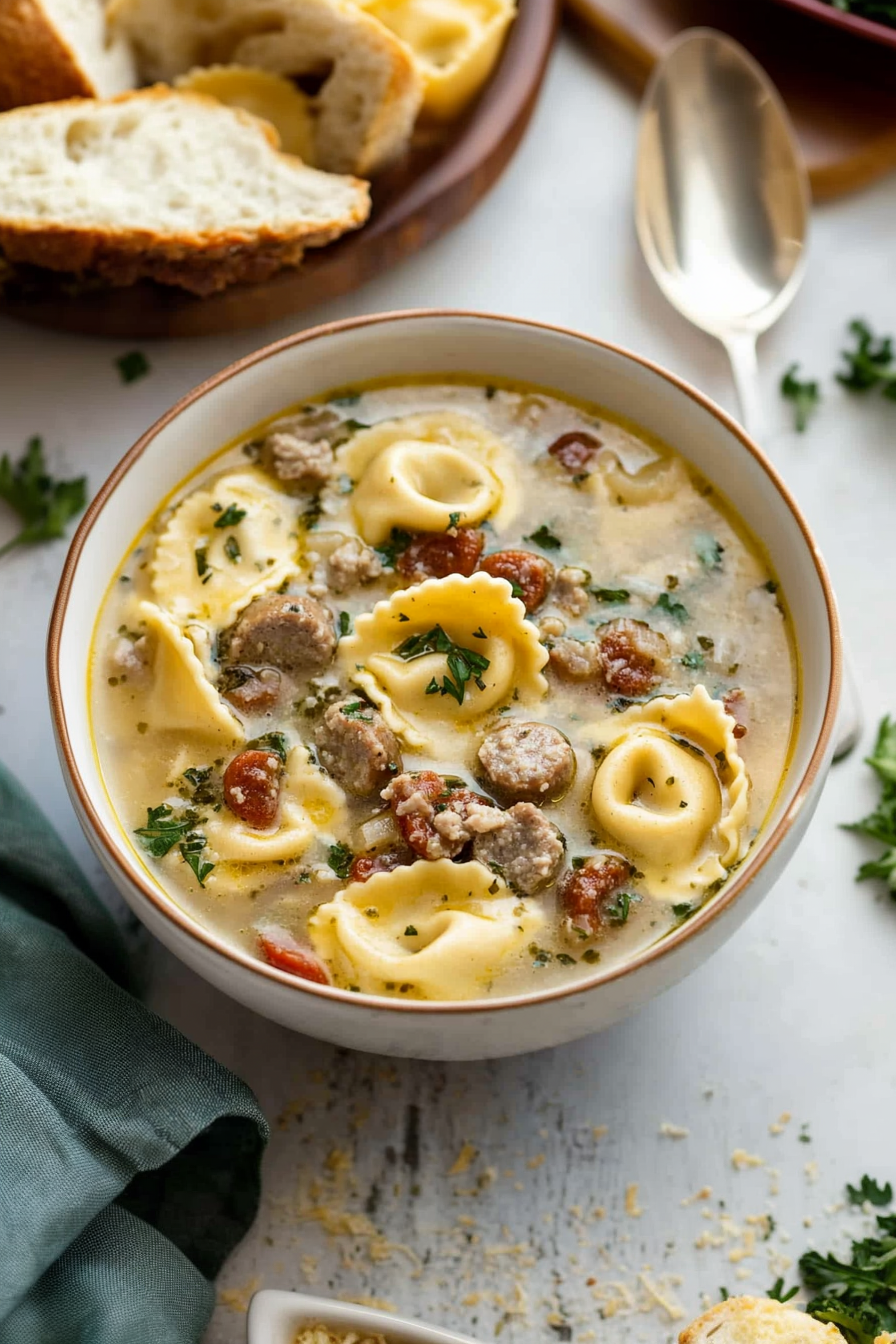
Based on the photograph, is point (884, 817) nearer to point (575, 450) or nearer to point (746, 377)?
point (575, 450)

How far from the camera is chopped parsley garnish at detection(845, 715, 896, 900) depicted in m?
4.70

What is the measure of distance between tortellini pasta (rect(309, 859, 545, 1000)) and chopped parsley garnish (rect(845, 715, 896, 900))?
1.37 meters

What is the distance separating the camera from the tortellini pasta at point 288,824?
4.07m

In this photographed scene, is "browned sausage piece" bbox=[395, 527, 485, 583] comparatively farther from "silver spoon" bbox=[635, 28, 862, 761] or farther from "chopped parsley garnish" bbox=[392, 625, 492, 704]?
"silver spoon" bbox=[635, 28, 862, 761]

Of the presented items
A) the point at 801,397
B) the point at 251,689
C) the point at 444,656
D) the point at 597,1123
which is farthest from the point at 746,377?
the point at 597,1123

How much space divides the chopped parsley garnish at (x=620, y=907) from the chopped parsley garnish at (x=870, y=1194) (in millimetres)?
1187

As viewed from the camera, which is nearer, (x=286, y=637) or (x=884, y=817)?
(x=286, y=637)

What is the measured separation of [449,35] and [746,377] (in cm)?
181

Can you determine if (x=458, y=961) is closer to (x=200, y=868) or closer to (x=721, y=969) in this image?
(x=200, y=868)

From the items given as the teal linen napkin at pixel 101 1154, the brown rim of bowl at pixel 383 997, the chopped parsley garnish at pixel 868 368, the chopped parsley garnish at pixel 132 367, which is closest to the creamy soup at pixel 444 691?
the brown rim of bowl at pixel 383 997

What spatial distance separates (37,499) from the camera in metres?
5.32

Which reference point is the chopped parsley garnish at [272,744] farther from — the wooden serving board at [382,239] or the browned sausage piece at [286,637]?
the wooden serving board at [382,239]

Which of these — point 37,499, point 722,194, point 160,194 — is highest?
point 722,194

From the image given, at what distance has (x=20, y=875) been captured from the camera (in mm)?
4500
